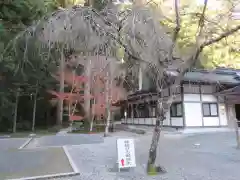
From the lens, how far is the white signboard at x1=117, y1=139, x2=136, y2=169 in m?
5.95

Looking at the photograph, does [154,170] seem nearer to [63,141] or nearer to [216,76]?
[63,141]

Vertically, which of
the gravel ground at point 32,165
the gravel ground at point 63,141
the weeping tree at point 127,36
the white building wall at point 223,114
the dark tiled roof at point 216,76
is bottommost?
the gravel ground at point 32,165

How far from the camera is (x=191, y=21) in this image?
21.5ft

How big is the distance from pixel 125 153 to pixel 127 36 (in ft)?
9.30

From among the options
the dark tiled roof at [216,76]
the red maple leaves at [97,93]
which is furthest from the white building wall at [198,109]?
the red maple leaves at [97,93]

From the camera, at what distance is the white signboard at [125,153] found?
19.5ft

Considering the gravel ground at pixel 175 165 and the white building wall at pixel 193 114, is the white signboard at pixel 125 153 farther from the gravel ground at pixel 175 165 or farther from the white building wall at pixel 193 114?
the white building wall at pixel 193 114

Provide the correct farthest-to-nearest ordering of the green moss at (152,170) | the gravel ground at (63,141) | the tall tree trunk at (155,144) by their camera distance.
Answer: the gravel ground at (63,141), the tall tree trunk at (155,144), the green moss at (152,170)

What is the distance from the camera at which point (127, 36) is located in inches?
202

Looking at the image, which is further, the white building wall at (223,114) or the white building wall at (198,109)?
the white building wall at (223,114)

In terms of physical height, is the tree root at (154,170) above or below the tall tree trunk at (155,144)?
below

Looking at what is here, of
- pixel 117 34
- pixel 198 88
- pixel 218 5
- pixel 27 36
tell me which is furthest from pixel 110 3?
pixel 198 88

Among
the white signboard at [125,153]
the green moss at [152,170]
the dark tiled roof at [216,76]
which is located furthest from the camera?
the dark tiled roof at [216,76]

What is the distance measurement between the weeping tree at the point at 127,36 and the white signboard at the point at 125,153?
0.49m
